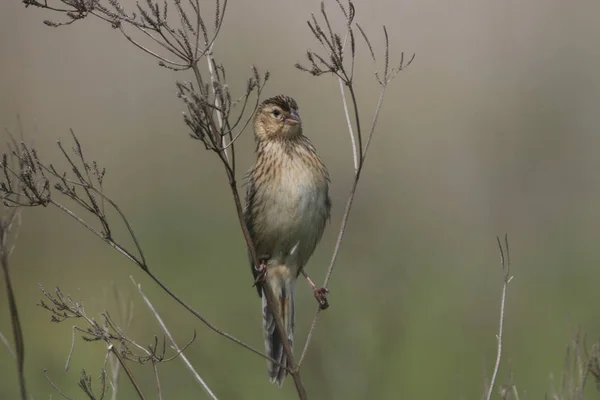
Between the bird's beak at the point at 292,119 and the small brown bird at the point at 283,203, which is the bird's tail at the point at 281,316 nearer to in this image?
the small brown bird at the point at 283,203

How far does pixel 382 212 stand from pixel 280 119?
8.26 feet

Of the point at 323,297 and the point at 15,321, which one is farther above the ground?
the point at 15,321

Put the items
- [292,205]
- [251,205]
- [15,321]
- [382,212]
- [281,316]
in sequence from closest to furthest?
1. [15,321]
2. [292,205]
3. [251,205]
4. [281,316]
5. [382,212]

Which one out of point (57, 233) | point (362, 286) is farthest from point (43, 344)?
point (362, 286)

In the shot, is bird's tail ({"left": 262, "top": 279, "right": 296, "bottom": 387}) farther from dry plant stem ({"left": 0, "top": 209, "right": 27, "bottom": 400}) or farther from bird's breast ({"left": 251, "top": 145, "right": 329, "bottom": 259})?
dry plant stem ({"left": 0, "top": 209, "right": 27, "bottom": 400})

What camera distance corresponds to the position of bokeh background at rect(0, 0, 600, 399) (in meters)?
5.48

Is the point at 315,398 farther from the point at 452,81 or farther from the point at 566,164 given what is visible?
the point at 452,81

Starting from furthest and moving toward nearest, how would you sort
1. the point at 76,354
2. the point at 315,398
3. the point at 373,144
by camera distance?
the point at 373,144, the point at 76,354, the point at 315,398

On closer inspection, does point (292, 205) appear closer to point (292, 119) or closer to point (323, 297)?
point (292, 119)

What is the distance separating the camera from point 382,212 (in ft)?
23.5

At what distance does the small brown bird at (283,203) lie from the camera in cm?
462

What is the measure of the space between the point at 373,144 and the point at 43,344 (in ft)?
11.4

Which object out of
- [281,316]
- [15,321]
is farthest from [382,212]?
[15,321]

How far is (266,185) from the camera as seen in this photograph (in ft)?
15.4
